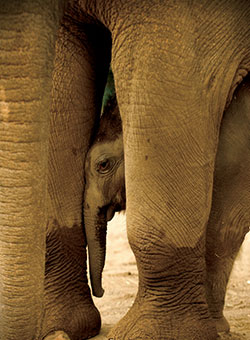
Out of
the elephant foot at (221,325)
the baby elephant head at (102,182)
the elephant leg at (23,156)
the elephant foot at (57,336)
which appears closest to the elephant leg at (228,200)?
the elephant foot at (221,325)

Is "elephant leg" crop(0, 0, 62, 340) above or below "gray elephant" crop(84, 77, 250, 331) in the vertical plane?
above

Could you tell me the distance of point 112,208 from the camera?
280cm

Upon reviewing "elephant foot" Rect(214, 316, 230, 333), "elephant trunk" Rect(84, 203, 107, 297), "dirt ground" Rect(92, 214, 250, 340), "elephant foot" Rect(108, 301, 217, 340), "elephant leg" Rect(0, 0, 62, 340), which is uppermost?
"elephant leg" Rect(0, 0, 62, 340)

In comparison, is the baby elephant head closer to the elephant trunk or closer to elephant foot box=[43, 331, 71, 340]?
the elephant trunk

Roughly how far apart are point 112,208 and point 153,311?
15.9 inches

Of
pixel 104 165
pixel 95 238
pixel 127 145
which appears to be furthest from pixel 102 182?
pixel 127 145

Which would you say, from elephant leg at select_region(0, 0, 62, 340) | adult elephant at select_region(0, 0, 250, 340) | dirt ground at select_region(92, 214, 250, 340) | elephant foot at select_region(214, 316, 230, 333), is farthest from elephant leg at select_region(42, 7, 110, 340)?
elephant leg at select_region(0, 0, 62, 340)

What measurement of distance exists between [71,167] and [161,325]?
577 millimetres

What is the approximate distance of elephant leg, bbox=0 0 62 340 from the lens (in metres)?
1.75

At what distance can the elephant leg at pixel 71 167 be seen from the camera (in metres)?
2.66

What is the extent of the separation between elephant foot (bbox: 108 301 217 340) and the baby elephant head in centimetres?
28

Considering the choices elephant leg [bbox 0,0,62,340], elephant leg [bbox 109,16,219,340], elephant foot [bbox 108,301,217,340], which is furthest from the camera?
elephant foot [bbox 108,301,217,340]

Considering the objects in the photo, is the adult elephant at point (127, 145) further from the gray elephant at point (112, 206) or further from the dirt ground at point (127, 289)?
the dirt ground at point (127, 289)

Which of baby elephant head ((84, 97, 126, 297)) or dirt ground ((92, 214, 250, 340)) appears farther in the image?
dirt ground ((92, 214, 250, 340))
